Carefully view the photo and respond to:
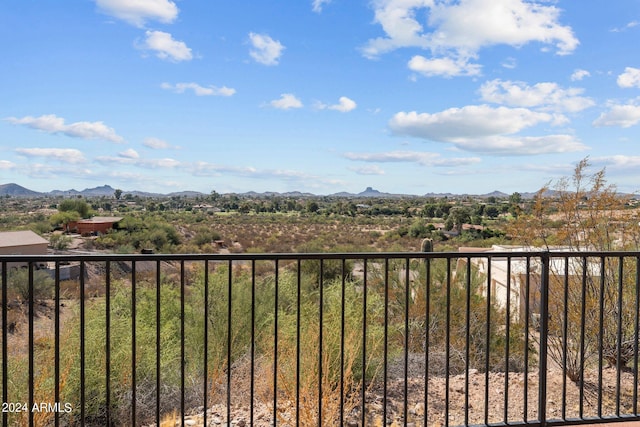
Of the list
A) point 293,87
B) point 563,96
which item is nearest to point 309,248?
point 293,87

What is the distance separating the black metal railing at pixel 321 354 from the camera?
203 centimetres

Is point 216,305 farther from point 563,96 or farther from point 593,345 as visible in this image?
point 563,96

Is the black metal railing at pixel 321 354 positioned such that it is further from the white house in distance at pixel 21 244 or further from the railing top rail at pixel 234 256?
the white house in distance at pixel 21 244

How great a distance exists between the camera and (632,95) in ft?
35.1

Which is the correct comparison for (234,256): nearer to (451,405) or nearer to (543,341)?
(543,341)

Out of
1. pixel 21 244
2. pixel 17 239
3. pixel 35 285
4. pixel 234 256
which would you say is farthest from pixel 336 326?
pixel 17 239

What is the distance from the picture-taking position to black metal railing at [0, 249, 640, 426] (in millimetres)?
2033

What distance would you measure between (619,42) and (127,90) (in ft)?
52.8

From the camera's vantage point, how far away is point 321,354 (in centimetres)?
210

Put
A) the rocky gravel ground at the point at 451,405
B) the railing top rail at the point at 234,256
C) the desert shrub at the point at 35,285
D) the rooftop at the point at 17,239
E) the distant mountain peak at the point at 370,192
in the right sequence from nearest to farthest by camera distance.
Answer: the railing top rail at the point at 234,256
the rocky gravel ground at the point at 451,405
the desert shrub at the point at 35,285
the rooftop at the point at 17,239
the distant mountain peak at the point at 370,192

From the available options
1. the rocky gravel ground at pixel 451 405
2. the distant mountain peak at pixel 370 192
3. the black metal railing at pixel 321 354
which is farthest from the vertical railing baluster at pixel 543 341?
the distant mountain peak at pixel 370 192

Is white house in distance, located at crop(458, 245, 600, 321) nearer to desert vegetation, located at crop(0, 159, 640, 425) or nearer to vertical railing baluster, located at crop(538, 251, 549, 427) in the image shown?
desert vegetation, located at crop(0, 159, 640, 425)

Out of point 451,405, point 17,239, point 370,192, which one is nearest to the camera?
point 451,405

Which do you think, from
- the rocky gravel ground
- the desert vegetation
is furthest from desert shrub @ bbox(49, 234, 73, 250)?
the rocky gravel ground
